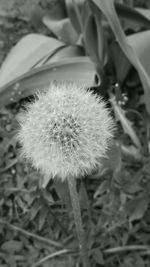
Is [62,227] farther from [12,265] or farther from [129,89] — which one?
[129,89]

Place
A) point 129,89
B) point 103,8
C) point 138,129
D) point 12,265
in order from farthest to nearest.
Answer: point 129,89
point 138,129
point 12,265
point 103,8

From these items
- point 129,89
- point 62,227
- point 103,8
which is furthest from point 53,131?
point 129,89

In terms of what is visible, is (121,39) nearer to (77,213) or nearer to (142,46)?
(142,46)

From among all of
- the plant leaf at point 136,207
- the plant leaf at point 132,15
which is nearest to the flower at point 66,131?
the plant leaf at point 136,207

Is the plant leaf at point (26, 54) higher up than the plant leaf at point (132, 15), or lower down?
lower down

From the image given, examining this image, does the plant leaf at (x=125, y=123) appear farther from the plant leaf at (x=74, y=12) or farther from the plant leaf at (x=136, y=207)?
the plant leaf at (x=74, y=12)

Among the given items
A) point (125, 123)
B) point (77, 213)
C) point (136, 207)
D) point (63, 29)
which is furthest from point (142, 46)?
point (77, 213)
